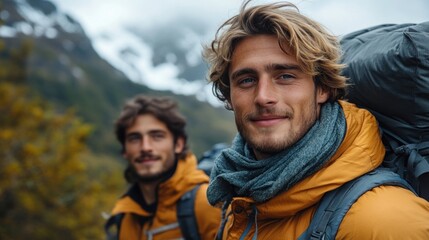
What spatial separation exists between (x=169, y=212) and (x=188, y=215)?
1.15ft

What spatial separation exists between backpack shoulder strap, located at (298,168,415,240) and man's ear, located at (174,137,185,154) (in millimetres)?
3475

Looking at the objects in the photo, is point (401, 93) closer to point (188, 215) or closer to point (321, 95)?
point (321, 95)

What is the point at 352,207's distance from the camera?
189cm

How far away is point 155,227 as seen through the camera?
4.50 meters

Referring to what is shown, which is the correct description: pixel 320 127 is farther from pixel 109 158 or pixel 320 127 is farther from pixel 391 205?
pixel 109 158

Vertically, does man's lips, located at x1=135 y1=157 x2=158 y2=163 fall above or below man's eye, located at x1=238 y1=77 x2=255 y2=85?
below

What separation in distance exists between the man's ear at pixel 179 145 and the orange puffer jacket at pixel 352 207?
2.94m

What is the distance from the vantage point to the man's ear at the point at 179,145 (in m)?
5.41

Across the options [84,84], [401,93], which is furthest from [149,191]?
[84,84]

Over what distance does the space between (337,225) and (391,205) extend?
236mm

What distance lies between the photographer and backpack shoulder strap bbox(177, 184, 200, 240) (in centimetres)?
414

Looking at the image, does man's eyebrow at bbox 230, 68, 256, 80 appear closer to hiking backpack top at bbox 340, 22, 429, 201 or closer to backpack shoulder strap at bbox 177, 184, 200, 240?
hiking backpack top at bbox 340, 22, 429, 201

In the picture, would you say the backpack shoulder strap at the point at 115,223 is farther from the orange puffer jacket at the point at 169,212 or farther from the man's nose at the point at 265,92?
the man's nose at the point at 265,92

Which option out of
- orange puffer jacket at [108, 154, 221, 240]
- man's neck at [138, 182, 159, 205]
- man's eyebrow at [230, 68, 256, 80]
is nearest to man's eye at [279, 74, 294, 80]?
man's eyebrow at [230, 68, 256, 80]
